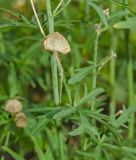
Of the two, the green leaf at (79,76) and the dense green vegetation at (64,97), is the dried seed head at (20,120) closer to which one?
the dense green vegetation at (64,97)

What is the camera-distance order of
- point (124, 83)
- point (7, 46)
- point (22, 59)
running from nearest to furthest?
point (22, 59) < point (7, 46) < point (124, 83)

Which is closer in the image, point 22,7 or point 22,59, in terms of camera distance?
point 22,59

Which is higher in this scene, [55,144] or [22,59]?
[22,59]

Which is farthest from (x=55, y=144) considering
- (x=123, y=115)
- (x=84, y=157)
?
(x=123, y=115)

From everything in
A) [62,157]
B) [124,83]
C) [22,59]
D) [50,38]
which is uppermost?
[50,38]

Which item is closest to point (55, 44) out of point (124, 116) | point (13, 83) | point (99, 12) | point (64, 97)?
point (99, 12)

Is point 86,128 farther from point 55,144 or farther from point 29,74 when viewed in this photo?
point 29,74

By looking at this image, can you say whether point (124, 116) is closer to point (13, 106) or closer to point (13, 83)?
point (13, 106)

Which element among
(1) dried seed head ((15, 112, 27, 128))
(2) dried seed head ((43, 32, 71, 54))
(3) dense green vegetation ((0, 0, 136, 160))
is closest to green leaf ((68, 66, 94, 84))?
(3) dense green vegetation ((0, 0, 136, 160))
